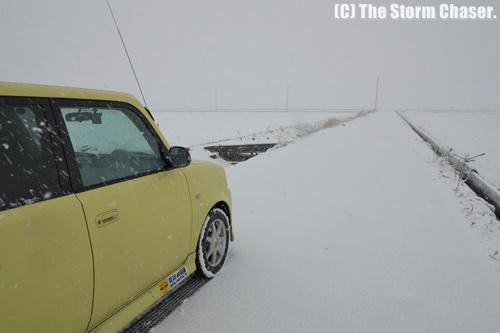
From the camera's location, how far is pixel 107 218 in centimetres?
175

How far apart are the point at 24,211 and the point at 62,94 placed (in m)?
0.73

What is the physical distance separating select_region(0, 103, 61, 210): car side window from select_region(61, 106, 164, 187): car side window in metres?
0.20

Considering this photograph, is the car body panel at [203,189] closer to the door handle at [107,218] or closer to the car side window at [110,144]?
the car side window at [110,144]

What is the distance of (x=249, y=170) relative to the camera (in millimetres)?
7930

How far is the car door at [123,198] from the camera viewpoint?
172 centimetres

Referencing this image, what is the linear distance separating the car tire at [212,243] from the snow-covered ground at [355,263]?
0.51ft

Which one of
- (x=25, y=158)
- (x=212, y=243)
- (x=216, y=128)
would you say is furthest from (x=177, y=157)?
(x=216, y=128)

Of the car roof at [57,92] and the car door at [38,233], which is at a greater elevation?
the car roof at [57,92]

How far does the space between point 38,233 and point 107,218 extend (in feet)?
1.28

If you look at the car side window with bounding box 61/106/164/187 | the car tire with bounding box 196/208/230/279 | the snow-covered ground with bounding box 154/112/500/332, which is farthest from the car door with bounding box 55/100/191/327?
the snow-covered ground with bounding box 154/112/500/332

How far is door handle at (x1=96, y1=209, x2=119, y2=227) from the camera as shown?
66.6 inches

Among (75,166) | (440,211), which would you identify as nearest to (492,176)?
(440,211)

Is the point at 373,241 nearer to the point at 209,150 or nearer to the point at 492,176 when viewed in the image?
the point at 492,176

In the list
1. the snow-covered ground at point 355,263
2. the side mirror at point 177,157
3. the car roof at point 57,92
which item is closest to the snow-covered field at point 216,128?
the snow-covered ground at point 355,263
